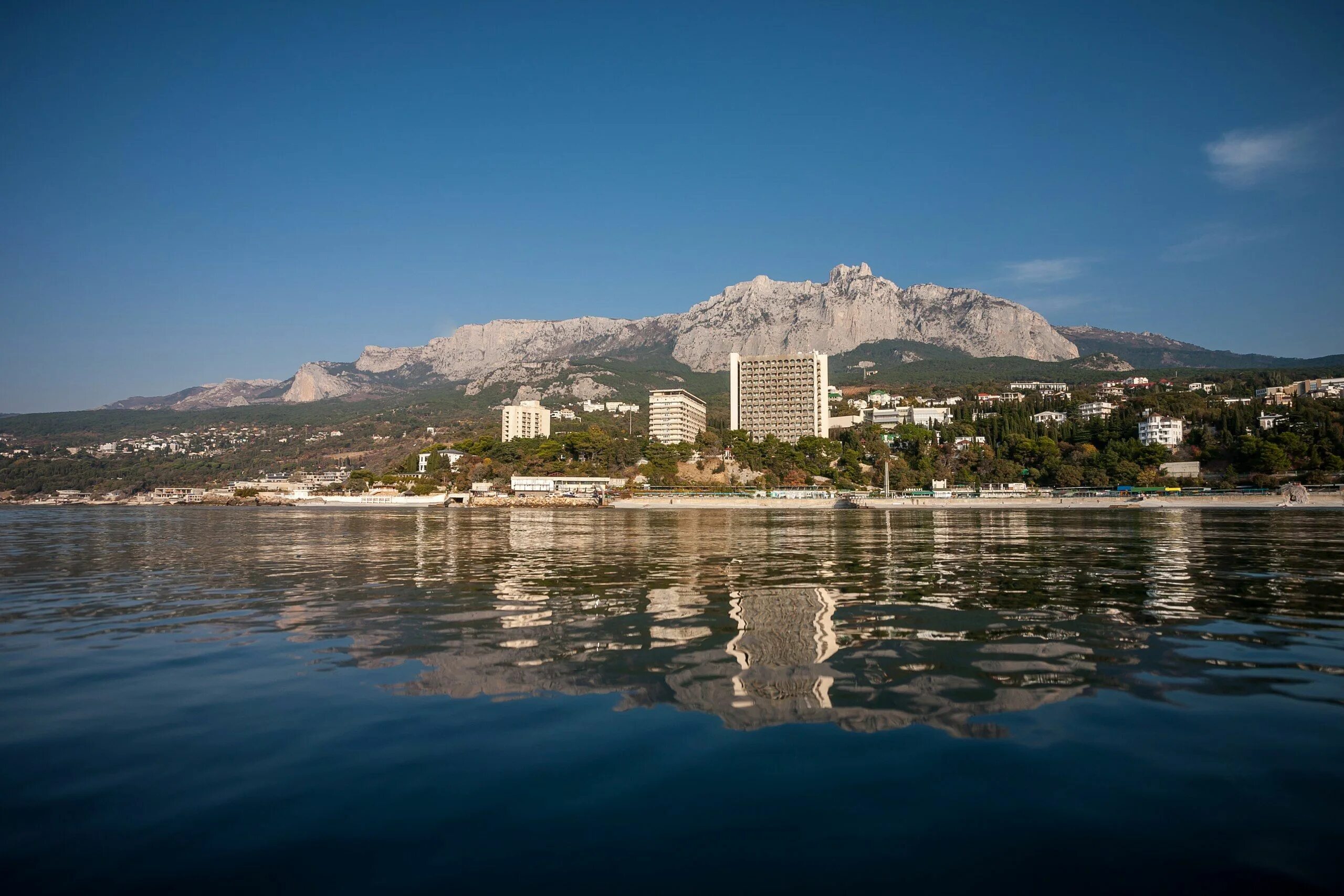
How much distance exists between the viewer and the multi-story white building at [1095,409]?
537 feet

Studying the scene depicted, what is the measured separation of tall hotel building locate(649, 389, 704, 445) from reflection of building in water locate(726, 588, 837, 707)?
512ft

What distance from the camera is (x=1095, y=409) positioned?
559 feet

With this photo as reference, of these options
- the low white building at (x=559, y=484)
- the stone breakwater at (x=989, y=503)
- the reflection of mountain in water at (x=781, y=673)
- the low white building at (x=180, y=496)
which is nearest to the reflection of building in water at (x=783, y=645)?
the reflection of mountain in water at (x=781, y=673)

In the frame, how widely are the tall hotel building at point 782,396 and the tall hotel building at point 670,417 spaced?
12.4m

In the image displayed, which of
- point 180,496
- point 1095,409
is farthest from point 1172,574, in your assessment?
point 180,496

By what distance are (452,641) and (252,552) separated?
2447cm

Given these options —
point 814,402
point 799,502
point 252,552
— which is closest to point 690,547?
point 252,552

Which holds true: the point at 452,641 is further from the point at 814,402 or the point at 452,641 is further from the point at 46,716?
the point at 814,402

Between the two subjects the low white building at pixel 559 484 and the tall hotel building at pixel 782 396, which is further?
the tall hotel building at pixel 782 396

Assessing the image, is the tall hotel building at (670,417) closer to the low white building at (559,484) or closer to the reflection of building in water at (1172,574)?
the low white building at (559,484)

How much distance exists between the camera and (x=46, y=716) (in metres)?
8.06

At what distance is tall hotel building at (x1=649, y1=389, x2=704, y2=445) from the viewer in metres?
175

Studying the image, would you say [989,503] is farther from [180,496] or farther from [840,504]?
[180,496]

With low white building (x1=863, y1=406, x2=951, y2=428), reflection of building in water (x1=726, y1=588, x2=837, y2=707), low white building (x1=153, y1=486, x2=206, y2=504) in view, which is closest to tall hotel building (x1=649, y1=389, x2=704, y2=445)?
low white building (x1=863, y1=406, x2=951, y2=428)
